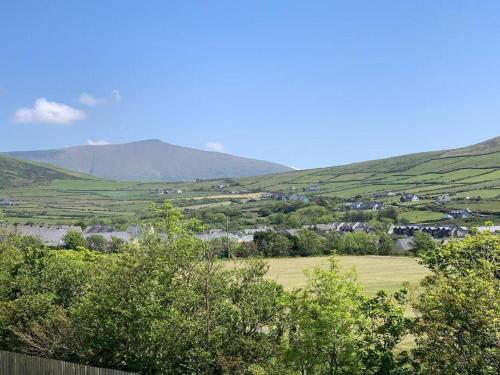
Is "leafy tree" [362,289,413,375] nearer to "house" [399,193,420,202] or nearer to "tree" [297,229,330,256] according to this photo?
"tree" [297,229,330,256]

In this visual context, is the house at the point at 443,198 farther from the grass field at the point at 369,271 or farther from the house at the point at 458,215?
the grass field at the point at 369,271

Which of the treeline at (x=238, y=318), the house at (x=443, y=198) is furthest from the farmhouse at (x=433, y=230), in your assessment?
the treeline at (x=238, y=318)

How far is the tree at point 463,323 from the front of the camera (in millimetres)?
14766

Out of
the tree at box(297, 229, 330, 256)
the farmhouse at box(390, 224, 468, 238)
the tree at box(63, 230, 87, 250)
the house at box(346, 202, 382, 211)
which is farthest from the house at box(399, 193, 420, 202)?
the tree at box(63, 230, 87, 250)

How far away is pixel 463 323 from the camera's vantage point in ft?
51.6

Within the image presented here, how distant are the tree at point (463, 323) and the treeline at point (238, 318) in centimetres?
7

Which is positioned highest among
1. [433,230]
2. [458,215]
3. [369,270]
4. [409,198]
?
[409,198]

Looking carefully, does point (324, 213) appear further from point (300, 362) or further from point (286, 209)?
point (300, 362)

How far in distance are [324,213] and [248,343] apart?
150 m

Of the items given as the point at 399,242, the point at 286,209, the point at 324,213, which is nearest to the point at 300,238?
the point at 399,242

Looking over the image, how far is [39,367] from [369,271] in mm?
69054

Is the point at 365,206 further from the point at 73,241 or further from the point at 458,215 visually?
the point at 73,241

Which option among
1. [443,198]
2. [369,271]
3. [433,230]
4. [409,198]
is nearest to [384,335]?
[369,271]

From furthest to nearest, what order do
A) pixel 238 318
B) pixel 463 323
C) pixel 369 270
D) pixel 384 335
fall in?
pixel 369 270, pixel 384 335, pixel 238 318, pixel 463 323
